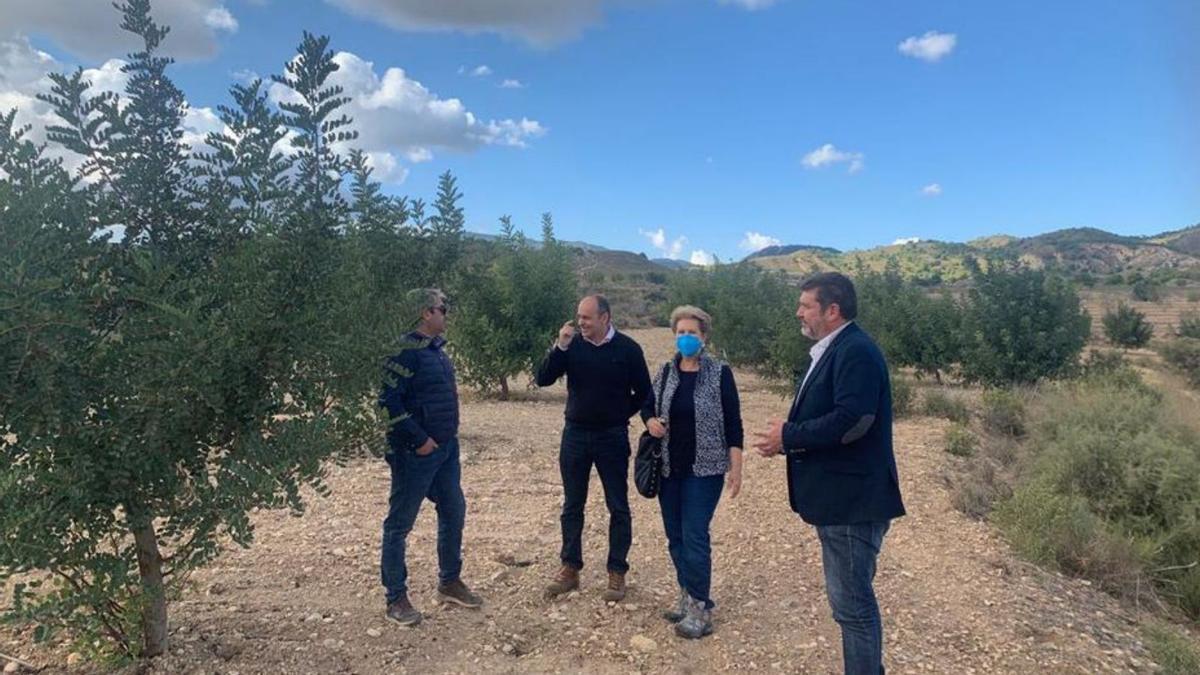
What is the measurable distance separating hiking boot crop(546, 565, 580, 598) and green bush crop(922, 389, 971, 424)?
32.2ft

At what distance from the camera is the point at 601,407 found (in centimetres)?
484

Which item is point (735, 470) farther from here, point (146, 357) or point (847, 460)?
point (146, 357)

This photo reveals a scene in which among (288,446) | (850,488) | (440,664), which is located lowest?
(440,664)

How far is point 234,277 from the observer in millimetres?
3330

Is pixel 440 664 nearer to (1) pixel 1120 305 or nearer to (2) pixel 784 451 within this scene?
(2) pixel 784 451

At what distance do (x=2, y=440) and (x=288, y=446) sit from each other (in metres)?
1.03

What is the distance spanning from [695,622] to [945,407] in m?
10.5

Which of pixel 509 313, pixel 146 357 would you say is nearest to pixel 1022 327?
pixel 509 313

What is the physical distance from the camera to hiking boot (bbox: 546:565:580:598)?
5094 mm

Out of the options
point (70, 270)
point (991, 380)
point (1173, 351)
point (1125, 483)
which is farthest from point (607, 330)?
point (1173, 351)

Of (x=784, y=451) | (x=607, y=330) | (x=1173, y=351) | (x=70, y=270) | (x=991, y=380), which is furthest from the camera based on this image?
(x=1173, y=351)

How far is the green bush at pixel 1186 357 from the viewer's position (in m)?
20.8

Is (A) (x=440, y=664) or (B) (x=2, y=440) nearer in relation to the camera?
(B) (x=2, y=440)

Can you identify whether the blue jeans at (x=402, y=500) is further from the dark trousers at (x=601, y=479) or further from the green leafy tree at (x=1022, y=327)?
the green leafy tree at (x=1022, y=327)
